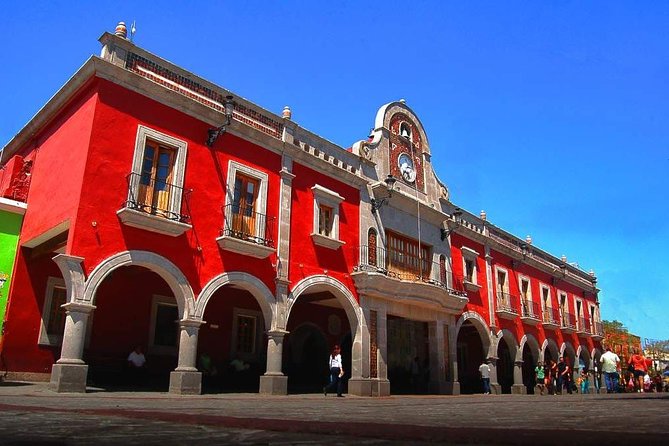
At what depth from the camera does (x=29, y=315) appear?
12.8 meters

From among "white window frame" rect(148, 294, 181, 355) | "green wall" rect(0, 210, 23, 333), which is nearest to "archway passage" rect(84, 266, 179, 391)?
"white window frame" rect(148, 294, 181, 355)

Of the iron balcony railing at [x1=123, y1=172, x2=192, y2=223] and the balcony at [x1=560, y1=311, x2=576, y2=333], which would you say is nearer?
the iron balcony railing at [x1=123, y1=172, x2=192, y2=223]

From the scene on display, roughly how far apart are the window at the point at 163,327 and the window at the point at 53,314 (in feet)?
7.25

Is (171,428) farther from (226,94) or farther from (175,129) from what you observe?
(226,94)

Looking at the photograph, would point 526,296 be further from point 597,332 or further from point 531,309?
point 597,332

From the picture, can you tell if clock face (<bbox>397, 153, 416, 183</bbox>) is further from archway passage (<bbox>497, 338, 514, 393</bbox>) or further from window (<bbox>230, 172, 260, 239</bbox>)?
archway passage (<bbox>497, 338, 514, 393</bbox>)

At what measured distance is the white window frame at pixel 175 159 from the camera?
12.1 metres

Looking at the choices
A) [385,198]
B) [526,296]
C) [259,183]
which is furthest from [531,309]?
[259,183]

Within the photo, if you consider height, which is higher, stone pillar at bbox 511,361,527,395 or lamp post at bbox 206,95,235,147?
lamp post at bbox 206,95,235,147

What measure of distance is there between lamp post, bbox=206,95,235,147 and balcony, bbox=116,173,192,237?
5.17 ft

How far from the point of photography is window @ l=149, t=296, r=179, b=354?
47.7 feet

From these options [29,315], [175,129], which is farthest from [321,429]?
[29,315]

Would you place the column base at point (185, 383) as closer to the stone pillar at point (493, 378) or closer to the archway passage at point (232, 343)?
the archway passage at point (232, 343)

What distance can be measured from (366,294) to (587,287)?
2092 centimetres
